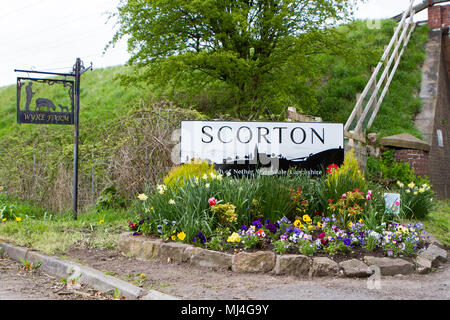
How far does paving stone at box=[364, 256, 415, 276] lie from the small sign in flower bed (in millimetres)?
201

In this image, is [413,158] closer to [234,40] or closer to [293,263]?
[234,40]

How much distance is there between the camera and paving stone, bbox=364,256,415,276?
473cm

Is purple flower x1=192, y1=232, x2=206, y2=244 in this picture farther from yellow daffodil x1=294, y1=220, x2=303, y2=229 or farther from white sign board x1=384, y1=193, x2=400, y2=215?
white sign board x1=384, y1=193, x2=400, y2=215

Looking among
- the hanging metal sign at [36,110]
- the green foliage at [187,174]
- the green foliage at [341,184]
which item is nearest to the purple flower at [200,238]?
the green foliage at [187,174]

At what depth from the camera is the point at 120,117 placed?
9.37 m

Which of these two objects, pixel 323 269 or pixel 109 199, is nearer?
pixel 323 269

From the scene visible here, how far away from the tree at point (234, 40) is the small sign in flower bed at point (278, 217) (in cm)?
583

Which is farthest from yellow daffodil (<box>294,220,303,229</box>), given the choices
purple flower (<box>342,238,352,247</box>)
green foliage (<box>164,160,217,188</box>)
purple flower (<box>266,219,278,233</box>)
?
green foliage (<box>164,160,217,188</box>)

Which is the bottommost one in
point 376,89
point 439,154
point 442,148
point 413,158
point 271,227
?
point 271,227

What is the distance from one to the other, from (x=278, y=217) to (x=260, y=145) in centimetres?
216

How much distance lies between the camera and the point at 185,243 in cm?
536

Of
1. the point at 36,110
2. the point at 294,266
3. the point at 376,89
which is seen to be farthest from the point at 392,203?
the point at 376,89
